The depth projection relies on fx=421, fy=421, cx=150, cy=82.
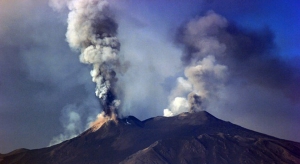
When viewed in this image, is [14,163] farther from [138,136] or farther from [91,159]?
[138,136]

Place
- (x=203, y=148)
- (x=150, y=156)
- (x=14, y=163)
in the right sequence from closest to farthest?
(x=150, y=156) → (x=203, y=148) → (x=14, y=163)

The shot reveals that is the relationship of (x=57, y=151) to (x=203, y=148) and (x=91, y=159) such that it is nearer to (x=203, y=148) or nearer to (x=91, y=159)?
(x=91, y=159)

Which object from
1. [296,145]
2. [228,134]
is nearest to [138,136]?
[228,134]

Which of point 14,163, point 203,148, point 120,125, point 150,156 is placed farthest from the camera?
point 120,125

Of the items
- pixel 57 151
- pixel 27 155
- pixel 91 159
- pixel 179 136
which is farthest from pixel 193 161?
pixel 27 155

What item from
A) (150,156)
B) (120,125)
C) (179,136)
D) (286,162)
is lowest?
(286,162)

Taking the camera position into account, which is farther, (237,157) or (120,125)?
(120,125)

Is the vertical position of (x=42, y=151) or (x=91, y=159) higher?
(x=42, y=151)
